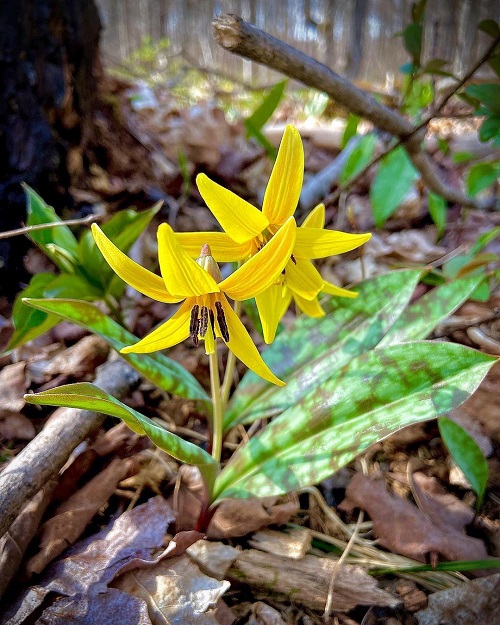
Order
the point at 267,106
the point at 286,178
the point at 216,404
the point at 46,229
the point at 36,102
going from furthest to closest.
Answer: the point at 267,106
the point at 36,102
the point at 46,229
the point at 216,404
the point at 286,178

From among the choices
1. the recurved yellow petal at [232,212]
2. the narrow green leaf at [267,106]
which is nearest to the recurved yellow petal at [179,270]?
the recurved yellow petal at [232,212]

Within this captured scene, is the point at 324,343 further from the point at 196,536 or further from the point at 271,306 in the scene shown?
the point at 196,536

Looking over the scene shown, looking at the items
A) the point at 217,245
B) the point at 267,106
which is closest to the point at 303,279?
the point at 217,245

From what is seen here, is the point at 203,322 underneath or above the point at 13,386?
above

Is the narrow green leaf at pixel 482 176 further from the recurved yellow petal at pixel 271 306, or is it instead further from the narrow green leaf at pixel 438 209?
the recurved yellow petal at pixel 271 306

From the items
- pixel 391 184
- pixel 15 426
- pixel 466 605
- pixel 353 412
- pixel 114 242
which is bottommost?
pixel 466 605

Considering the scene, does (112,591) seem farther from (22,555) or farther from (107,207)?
(107,207)

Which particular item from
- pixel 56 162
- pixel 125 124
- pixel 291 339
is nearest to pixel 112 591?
pixel 291 339
